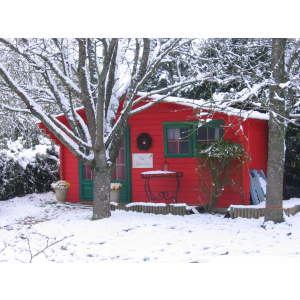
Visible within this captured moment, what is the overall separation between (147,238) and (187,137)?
358cm

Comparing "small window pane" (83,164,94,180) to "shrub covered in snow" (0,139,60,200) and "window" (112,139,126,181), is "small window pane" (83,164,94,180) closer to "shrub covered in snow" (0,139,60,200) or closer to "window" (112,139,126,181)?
"window" (112,139,126,181)

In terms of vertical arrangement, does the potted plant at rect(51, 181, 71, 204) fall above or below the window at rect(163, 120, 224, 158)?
below

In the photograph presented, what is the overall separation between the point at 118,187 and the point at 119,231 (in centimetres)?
279

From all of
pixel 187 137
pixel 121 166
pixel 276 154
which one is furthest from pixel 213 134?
pixel 121 166

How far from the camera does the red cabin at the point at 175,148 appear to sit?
7.72 meters

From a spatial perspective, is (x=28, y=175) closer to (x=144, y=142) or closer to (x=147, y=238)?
(x=144, y=142)

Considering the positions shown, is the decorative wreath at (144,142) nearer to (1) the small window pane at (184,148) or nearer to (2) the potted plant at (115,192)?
(1) the small window pane at (184,148)

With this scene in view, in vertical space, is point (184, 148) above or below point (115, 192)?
above

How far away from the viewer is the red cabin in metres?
7.72

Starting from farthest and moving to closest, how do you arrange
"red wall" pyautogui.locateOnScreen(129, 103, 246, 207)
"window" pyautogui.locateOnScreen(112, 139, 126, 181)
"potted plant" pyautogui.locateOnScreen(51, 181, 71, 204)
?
"potted plant" pyautogui.locateOnScreen(51, 181, 71, 204), "window" pyautogui.locateOnScreen(112, 139, 126, 181), "red wall" pyautogui.locateOnScreen(129, 103, 246, 207)

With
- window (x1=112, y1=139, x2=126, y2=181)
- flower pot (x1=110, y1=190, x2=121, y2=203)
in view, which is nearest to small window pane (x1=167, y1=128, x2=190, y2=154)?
window (x1=112, y1=139, x2=126, y2=181)

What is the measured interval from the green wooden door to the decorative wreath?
1.29ft

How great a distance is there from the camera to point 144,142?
8.47 m

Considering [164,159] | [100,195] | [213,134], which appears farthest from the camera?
[164,159]
